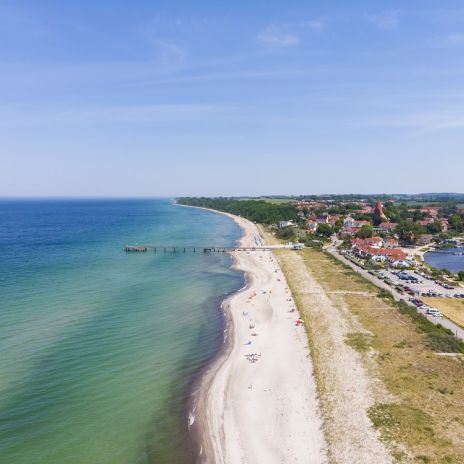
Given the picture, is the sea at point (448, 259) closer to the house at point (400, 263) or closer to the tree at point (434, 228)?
the house at point (400, 263)

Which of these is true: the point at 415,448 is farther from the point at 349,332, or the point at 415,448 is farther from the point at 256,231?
the point at 256,231

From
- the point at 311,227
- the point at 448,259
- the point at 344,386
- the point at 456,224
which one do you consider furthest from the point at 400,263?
the point at 456,224

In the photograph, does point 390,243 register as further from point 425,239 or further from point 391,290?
point 391,290

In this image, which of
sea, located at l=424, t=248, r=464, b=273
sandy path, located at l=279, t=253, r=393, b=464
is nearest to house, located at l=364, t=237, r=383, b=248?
sea, located at l=424, t=248, r=464, b=273

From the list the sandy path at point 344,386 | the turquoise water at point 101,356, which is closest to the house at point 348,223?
the turquoise water at point 101,356

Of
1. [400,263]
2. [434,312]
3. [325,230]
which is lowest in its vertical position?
[400,263]

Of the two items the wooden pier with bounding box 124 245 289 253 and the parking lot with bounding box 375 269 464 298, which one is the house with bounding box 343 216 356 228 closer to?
the wooden pier with bounding box 124 245 289 253
